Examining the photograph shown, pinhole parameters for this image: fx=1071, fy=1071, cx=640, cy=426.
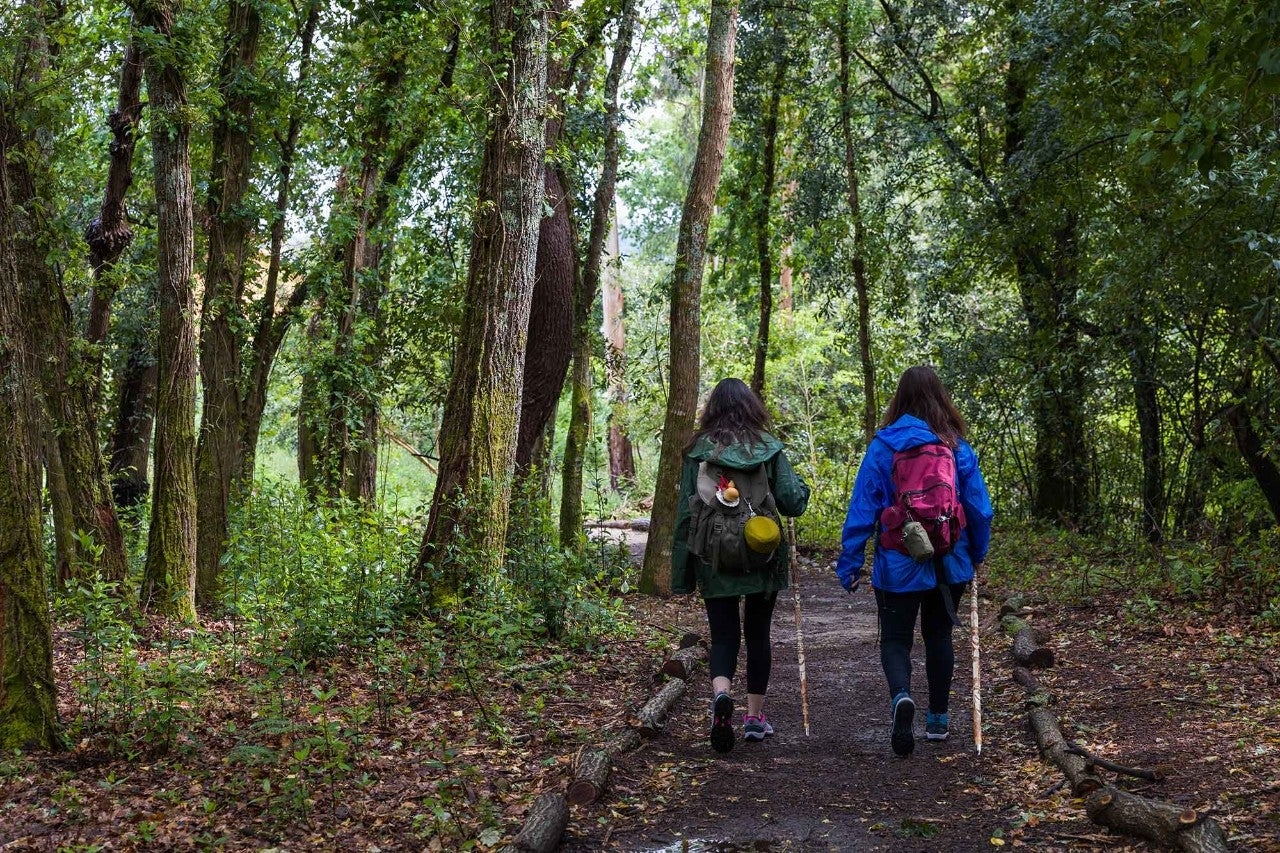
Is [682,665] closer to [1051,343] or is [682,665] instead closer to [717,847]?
[717,847]

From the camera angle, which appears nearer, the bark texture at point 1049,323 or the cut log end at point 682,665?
the cut log end at point 682,665

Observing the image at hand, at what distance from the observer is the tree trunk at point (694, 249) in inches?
494

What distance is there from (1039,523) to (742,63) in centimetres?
880


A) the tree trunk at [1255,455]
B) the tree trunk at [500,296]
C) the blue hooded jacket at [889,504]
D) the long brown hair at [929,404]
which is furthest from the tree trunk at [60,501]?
the tree trunk at [1255,455]

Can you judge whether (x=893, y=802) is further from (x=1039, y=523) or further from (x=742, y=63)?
(x=742, y=63)

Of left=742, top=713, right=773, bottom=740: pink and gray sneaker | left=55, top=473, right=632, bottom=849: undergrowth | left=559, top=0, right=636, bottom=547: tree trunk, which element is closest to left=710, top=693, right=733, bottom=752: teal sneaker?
left=742, top=713, right=773, bottom=740: pink and gray sneaker

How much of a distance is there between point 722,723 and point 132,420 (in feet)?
45.1

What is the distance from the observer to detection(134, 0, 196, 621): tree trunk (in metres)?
9.78

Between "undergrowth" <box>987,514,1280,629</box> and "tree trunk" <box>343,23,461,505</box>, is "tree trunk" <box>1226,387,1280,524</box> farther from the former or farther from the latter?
"tree trunk" <box>343,23,461,505</box>

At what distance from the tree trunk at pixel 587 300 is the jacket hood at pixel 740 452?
7495 millimetres

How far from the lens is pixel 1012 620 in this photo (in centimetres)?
977

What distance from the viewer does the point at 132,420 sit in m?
16.8

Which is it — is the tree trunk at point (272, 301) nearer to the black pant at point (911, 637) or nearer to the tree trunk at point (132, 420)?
the tree trunk at point (132, 420)

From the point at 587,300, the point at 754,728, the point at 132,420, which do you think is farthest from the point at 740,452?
the point at 132,420
